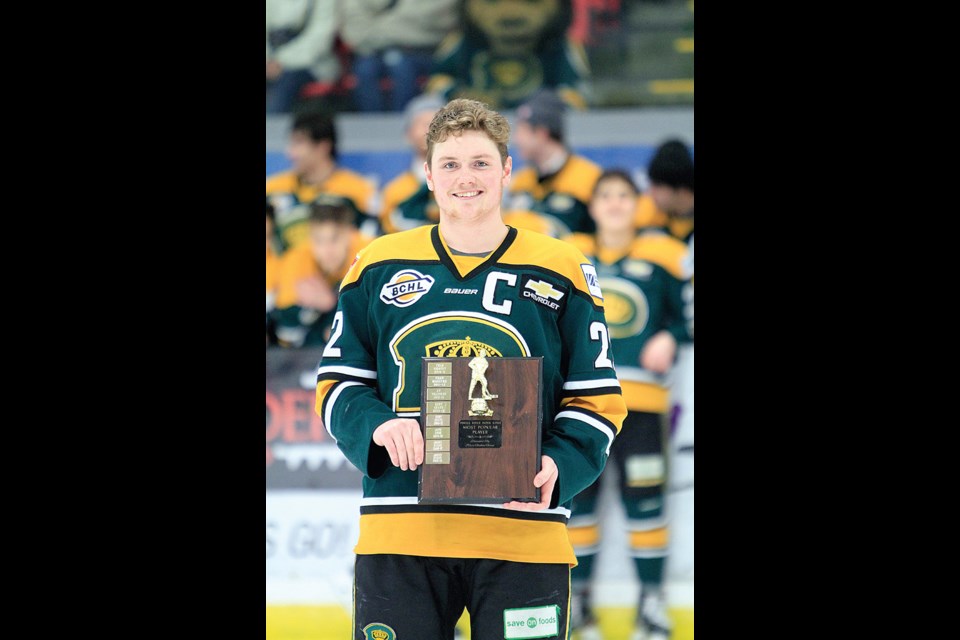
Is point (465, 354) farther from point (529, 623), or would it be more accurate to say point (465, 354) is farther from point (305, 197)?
point (305, 197)

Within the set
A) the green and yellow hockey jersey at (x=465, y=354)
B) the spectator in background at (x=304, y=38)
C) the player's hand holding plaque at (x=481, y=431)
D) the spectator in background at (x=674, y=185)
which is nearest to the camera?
the player's hand holding plaque at (x=481, y=431)

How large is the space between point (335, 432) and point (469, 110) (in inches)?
35.0

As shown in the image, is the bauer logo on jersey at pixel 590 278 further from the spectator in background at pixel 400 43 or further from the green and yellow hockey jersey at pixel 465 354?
the spectator in background at pixel 400 43

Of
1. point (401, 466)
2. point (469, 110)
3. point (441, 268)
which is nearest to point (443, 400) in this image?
point (401, 466)

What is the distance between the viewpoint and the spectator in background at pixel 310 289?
13.8 feet

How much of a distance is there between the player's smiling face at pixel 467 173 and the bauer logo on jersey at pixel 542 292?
8.3 inches

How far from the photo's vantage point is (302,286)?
4211mm

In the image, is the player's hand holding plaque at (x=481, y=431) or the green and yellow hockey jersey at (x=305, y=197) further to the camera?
the green and yellow hockey jersey at (x=305, y=197)

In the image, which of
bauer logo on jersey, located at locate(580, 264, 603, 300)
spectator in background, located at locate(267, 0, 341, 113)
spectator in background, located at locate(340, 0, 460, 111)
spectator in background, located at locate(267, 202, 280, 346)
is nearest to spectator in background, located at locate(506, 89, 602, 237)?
spectator in background, located at locate(340, 0, 460, 111)

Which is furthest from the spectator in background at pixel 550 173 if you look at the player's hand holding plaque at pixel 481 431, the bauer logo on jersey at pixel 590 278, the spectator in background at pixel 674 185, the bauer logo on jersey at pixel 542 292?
the player's hand holding plaque at pixel 481 431

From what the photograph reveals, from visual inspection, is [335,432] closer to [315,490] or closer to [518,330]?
[518,330]

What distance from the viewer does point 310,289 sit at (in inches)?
166

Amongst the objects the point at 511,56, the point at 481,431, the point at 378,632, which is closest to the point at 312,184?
the point at 511,56

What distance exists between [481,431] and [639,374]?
5.31 feet
